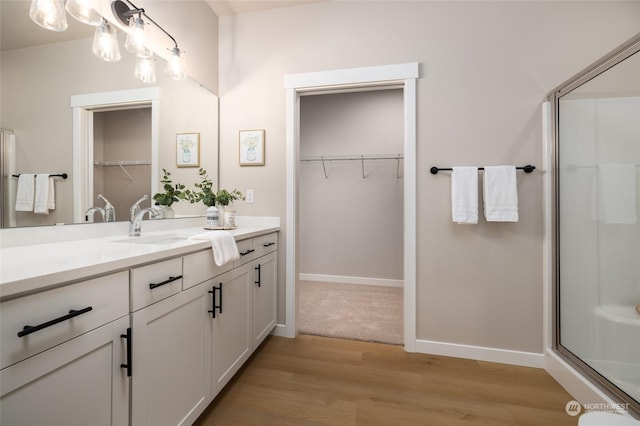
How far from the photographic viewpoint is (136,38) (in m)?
1.41

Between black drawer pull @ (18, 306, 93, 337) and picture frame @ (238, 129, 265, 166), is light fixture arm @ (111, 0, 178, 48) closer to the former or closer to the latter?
picture frame @ (238, 129, 265, 166)

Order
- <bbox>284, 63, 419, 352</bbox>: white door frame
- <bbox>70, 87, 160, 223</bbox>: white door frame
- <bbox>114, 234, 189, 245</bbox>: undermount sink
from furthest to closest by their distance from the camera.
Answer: <bbox>284, 63, 419, 352</bbox>: white door frame → <bbox>114, 234, 189, 245</bbox>: undermount sink → <bbox>70, 87, 160, 223</bbox>: white door frame

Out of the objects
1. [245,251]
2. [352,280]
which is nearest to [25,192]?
[245,251]

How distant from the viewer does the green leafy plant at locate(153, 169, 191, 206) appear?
1769mm

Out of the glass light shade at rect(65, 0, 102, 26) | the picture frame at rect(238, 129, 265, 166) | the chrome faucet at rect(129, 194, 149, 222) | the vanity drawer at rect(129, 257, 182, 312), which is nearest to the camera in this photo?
the vanity drawer at rect(129, 257, 182, 312)

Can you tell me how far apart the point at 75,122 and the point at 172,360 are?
1167 mm

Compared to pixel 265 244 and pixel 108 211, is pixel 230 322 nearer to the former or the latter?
pixel 265 244

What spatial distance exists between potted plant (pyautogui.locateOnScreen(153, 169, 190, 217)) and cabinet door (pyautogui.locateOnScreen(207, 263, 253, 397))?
0.70 metres

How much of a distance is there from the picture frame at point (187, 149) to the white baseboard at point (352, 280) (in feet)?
7.35

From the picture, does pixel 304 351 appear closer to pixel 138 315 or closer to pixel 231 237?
pixel 231 237

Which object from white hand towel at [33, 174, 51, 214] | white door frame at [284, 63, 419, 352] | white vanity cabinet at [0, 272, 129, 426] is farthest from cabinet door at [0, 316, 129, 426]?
white door frame at [284, 63, 419, 352]

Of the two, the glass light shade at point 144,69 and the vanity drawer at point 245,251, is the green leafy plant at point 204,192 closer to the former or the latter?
the vanity drawer at point 245,251

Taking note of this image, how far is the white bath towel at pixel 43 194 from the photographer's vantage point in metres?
1.11

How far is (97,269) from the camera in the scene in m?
0.75
